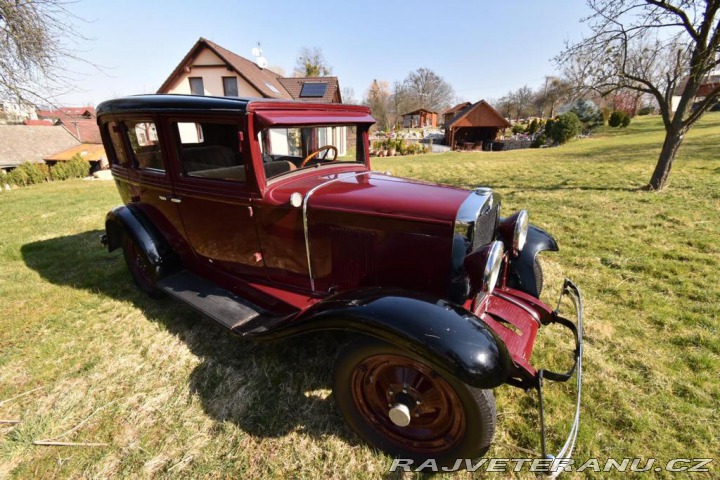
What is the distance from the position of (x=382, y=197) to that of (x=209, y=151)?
1.86 m

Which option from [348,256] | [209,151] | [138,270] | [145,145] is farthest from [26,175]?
[348,256]

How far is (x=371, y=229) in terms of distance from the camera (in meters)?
2.39

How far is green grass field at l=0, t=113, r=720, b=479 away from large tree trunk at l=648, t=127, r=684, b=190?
11.8 feet

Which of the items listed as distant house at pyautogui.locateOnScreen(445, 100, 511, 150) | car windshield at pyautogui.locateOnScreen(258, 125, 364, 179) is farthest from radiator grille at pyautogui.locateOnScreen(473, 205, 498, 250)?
distant house at pyautogui.locateOnScreen(445, 100, 511, 150)

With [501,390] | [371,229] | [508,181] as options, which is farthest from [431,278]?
[508,181]

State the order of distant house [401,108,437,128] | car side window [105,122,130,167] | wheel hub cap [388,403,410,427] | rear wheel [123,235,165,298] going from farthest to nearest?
distant house [401,108,437,128], rear wheel [123,235,165,298], car side window [105,122,130,167], wheel hub cap [388,403,410,427]

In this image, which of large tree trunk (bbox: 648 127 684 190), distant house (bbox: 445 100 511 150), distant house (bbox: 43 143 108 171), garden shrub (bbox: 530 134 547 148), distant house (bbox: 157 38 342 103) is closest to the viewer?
large tree trunk (bbox: 648 127 684 190)

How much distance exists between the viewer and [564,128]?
23.3 meters

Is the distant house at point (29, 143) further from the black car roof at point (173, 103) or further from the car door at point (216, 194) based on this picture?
the car door at point (216, 194)

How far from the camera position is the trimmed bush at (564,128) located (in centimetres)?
2327

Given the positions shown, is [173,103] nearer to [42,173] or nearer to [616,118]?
[42,173]

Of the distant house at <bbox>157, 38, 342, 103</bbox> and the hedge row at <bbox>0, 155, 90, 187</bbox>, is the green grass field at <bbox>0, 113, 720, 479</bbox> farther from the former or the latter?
the hedge row at <bbox>0, 155, 90, 187</bbox>

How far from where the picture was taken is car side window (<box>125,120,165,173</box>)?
10.3ft

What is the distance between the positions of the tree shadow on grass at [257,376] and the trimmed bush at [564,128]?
2630 cm
